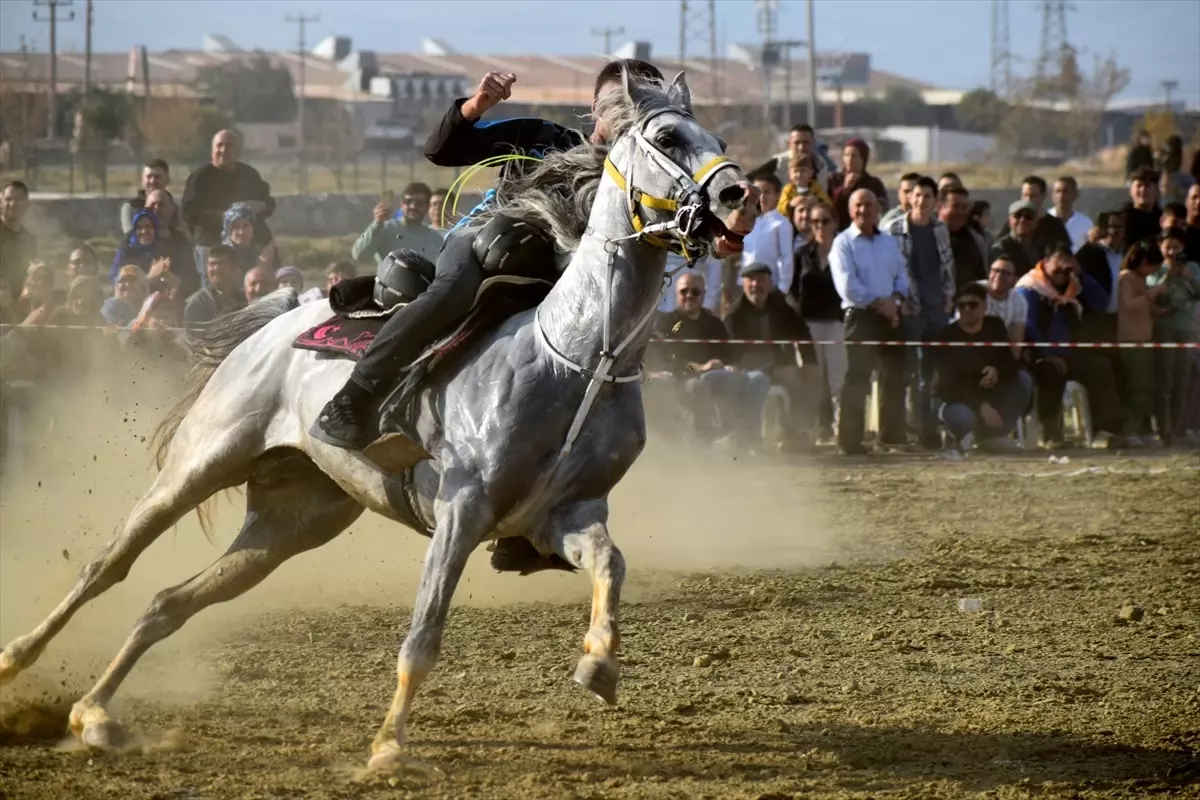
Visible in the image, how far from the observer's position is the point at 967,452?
14.4 meters

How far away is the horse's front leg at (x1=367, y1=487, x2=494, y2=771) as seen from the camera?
5.79 m

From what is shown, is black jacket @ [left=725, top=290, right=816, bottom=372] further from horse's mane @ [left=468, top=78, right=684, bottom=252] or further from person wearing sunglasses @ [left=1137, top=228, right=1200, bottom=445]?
horse's mane @ [left=468, top=78, right=684, bottom=252]

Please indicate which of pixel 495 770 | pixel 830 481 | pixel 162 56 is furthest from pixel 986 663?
pixel 162 56

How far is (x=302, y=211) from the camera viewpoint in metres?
30.0

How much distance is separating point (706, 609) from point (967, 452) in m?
6.31

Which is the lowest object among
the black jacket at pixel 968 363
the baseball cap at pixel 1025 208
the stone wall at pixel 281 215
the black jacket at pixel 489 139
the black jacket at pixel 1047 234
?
the black jacket at pixel 968 363

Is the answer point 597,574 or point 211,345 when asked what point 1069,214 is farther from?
point 597,574

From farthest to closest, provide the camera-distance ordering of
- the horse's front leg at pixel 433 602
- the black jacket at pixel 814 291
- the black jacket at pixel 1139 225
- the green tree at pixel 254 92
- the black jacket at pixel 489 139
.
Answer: the green tree at pixel 254 92 → the black jacket at pixel 1139 225 → the black jacket at pixel 814 291 → the black jacket at pixel 489 139 → the horse's front leg at pixel 433 602

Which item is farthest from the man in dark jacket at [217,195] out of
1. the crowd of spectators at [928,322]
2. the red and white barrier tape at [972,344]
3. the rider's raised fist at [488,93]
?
the rider's raised fist at [488,93]

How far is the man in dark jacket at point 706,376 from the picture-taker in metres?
13.5

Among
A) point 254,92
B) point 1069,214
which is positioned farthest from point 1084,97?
point 1069,214

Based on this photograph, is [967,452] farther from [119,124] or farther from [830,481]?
[119,124]

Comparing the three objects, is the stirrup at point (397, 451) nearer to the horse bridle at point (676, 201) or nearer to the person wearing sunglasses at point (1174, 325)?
the horse bridle at point (676, 201)

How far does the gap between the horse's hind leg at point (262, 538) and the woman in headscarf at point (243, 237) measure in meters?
6.20
